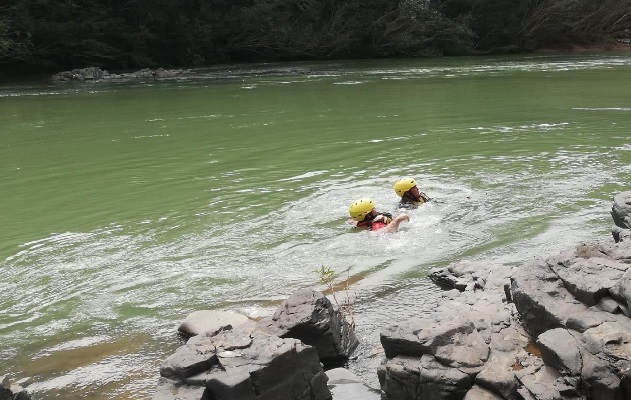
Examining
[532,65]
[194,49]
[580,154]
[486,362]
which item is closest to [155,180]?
[580,154]

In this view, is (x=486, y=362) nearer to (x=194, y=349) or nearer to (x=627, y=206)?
(x=194, y=349)

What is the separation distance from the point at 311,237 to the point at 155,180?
175 inches

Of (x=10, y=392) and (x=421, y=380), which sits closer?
(x=421, y=380)

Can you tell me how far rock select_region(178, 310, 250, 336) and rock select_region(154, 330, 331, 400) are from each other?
994 mm

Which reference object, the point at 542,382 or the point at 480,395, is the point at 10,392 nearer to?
the point at 480,395

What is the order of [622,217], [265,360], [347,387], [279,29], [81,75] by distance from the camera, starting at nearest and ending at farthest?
[265,360]
[347,387]
[622,217]
[81,75]
[279,29]

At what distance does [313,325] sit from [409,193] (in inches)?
174

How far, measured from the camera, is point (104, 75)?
3369cm

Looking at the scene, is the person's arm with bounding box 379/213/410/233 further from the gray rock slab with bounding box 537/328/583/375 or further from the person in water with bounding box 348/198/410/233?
the gray rock slab with bounding box 537/328/583/375

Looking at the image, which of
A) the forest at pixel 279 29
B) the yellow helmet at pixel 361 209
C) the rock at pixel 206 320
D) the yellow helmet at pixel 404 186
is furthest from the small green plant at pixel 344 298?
the forest at pixel 279 29

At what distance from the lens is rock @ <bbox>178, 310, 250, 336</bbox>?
20.2 ft

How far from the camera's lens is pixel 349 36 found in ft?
133

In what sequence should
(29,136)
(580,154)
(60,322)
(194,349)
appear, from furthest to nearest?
(29,136) → (580,154) → (60,322) → (194,349)

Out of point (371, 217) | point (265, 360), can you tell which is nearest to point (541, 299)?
point (265, 360)
